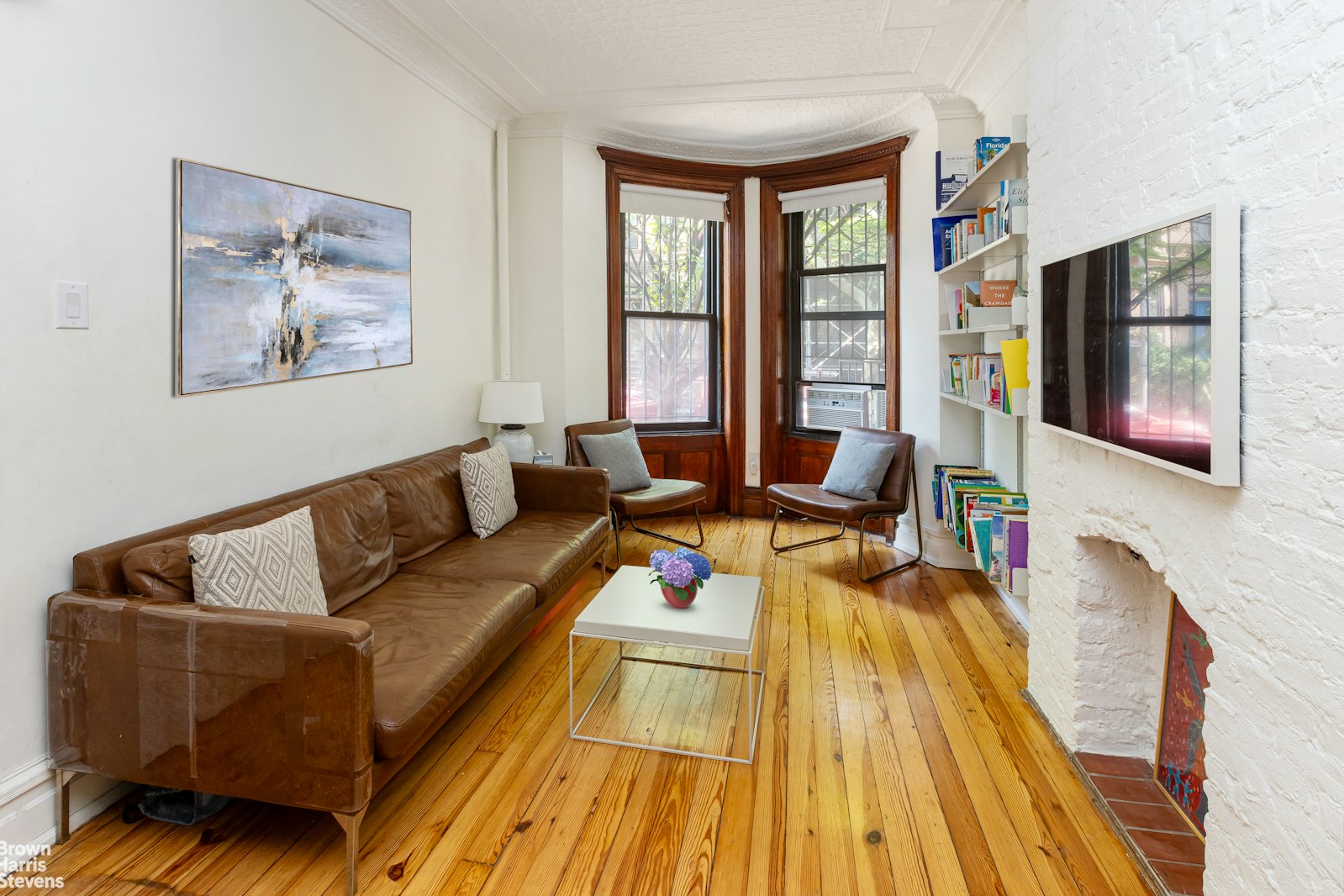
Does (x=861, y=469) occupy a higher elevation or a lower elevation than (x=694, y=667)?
higher

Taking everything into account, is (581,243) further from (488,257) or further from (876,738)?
(876,738)

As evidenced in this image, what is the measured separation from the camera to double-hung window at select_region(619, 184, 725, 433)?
555cm

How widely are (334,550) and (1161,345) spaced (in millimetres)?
2661

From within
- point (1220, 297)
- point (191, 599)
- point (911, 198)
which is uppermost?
point (911, 198)

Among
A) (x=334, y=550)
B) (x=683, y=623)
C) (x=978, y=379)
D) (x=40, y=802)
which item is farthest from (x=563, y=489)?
(x=40, y=802)

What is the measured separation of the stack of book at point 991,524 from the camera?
3.27 m

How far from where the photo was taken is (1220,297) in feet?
4.91

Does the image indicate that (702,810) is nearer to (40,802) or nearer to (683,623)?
(683,623)

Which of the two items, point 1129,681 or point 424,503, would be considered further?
point 424,503

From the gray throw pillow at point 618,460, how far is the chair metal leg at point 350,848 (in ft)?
10.1

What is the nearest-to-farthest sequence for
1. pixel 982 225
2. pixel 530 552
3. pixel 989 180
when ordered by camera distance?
pixel 530 552
pixel 989 180
pixel 982 225

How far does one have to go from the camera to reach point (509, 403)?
446cm

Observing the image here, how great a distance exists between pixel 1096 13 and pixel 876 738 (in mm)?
2390

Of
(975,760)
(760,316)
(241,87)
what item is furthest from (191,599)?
(760,316)
